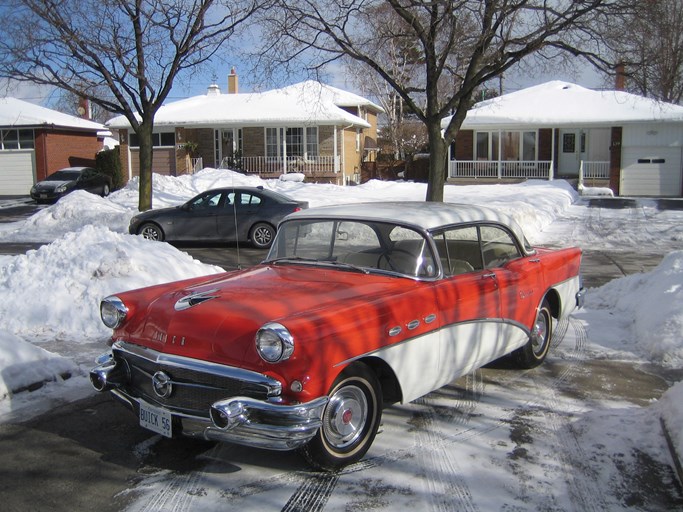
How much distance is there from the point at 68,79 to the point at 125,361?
1614 centimetres

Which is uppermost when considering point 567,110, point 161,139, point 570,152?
point 567,110

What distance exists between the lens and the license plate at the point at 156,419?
4.09 m

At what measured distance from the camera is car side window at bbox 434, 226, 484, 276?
16.7ft

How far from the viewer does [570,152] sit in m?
34.0

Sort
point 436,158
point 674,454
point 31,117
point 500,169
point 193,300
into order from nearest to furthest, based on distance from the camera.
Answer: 1. point 674,454
2. point 193,300
3. point 436,158
4. point 500,169
5. point 31,117

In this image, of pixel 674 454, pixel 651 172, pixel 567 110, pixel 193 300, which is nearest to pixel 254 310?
pixel 193 300

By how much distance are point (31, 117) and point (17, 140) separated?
1378 millimetres

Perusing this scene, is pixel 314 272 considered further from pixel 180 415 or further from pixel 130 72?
pixel 130 72

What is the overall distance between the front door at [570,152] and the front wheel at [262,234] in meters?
22.8

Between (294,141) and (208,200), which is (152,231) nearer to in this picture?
(208,200)

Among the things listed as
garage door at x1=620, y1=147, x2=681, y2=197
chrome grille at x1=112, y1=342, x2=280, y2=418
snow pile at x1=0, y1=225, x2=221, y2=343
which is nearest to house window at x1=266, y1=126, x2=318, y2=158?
garage door at x1=620, y1=147, x2=681, y2=197

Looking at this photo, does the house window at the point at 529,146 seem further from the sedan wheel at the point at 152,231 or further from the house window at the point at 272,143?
the sedan wheel at the point at 152,231

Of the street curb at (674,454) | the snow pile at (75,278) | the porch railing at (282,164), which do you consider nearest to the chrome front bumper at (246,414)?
the street curb at (674,454)

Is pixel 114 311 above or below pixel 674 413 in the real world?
above
